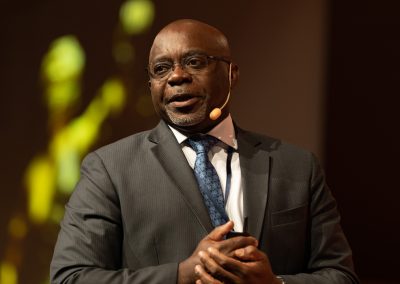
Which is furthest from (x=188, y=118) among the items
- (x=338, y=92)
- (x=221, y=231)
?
(x=338, y=92)

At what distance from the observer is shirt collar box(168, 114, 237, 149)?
209 centimetres

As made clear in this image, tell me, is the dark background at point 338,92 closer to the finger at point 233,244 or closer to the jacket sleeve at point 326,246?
the jacket sleeve at point 326,246

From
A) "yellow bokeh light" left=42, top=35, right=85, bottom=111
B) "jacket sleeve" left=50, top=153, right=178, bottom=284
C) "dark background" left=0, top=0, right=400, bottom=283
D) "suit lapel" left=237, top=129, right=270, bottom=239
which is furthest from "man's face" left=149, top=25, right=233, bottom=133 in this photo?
"dark background" left=0, top=0, right=400, bottom=283

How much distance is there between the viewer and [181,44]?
2047mm

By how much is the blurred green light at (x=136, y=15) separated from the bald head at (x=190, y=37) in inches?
36.5

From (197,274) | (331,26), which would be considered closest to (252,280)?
(197,274)

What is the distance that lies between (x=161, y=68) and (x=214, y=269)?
2.07 feet

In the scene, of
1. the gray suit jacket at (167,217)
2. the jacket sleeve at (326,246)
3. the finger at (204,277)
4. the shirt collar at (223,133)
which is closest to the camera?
the finger at (204,277)

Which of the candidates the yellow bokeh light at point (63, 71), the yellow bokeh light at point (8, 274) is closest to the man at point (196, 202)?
the yellow bokeh light at point (63, 71)

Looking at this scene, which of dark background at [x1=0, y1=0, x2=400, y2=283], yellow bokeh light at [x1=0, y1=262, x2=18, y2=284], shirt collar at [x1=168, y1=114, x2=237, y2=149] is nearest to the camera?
shirt collar at [x1=168, y1=114, x2=237, y2=149]

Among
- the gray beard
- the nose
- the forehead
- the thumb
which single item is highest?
the forehead

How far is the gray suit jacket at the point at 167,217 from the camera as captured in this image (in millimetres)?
1877

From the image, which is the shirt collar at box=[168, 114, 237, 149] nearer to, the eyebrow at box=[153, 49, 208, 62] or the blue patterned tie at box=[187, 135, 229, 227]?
the blue patterned tie at box=[187, 135, 229, 227]

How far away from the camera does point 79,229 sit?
1.90 meters
